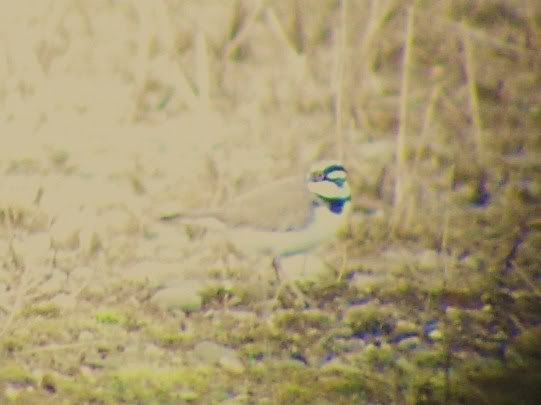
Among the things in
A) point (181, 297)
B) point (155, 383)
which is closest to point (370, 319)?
point (181, 297)

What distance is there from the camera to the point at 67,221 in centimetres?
354

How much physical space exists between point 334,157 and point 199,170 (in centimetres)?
70

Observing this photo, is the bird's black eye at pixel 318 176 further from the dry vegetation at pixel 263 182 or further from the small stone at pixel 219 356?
the small stone at pixel 219 356

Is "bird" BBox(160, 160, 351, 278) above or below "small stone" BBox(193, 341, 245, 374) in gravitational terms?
above

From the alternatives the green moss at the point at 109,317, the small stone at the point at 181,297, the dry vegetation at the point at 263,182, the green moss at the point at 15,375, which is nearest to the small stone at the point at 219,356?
the dry vegetation at the point at 263,182

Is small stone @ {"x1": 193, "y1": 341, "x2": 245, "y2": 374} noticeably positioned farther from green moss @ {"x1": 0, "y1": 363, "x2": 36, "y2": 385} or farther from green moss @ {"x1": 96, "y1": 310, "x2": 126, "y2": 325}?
green moss @ {"x1": 0, "y1": 363, "x2": 36, "y2": 385}

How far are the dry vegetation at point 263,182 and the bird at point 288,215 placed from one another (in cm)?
17

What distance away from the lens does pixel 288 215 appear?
3.21m

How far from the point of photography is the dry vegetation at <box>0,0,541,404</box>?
279 centimetres

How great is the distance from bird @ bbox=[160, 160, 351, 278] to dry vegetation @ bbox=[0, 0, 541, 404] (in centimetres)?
17

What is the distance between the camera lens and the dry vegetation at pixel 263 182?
279cm

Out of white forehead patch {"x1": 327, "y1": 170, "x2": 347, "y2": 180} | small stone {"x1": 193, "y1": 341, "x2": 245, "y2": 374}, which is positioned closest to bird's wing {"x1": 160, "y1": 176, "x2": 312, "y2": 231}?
white forehead patch {"x1": 327, "y1": 170, "x2": 347, "y2": 180}

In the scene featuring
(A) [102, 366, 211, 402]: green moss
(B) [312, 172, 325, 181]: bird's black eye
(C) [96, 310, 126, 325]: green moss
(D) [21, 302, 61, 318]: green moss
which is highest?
(B) [312, 172, 325, 181]: bird's black eye

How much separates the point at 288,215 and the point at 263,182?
Answer: 607 mm
